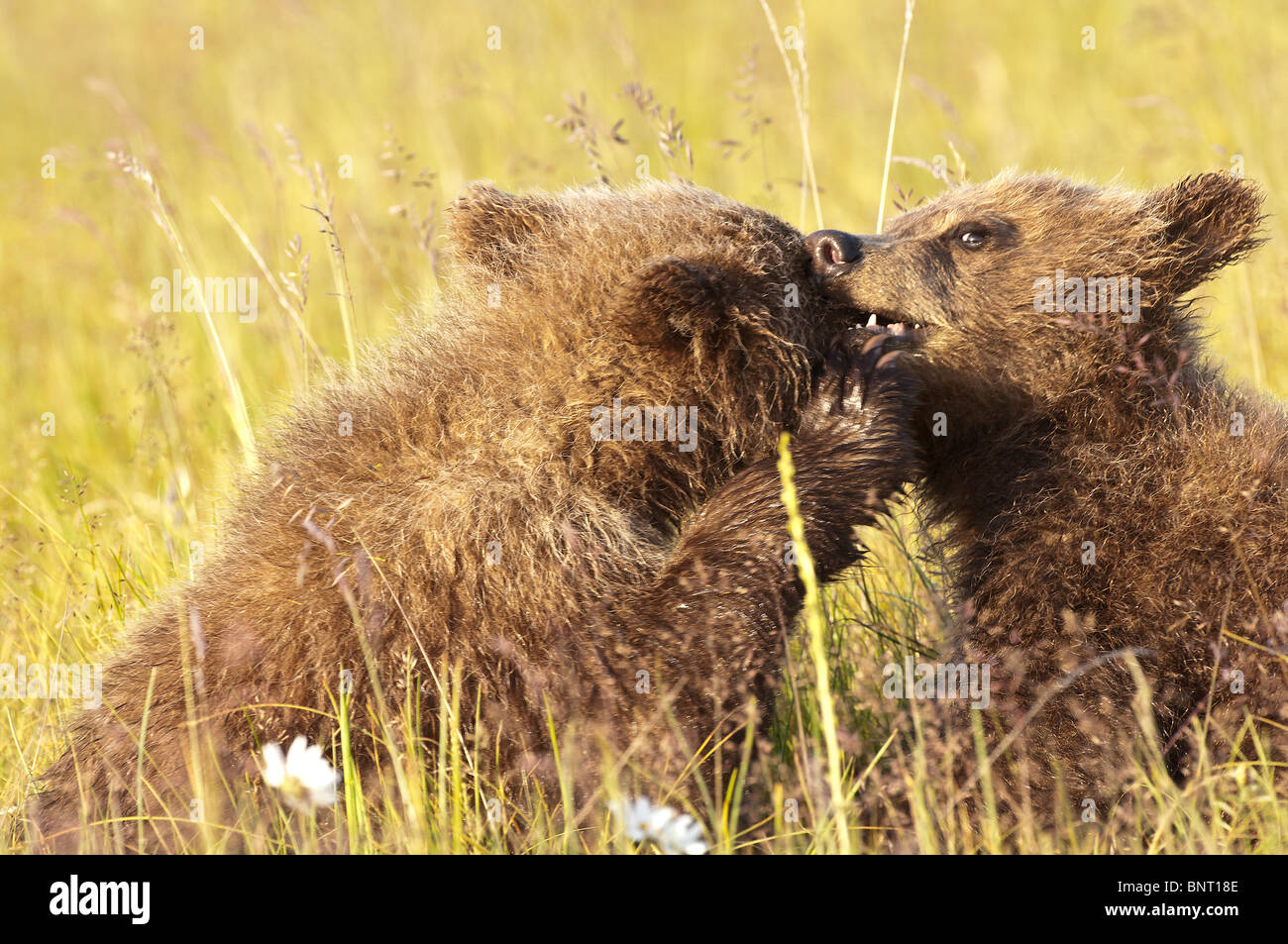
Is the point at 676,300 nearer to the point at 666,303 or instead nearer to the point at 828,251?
the point at 666,303

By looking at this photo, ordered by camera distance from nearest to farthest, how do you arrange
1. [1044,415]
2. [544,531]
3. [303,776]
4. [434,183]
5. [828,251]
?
[303,776] < [544,531] < [828,251] < [1044,415] < [434,183]

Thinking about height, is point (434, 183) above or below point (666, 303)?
above

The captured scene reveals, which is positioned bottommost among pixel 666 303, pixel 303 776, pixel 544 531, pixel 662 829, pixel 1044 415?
pixel 662 829

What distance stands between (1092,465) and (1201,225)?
1.06 metres

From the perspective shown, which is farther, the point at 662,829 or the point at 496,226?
the point at 496,226

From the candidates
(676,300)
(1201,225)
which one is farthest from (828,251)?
(1201,225)

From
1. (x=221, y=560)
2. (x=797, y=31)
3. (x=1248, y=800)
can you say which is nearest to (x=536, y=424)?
(x=221, y=560)

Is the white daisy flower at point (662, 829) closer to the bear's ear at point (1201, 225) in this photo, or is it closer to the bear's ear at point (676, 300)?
the bear's ear at point (676, 300)

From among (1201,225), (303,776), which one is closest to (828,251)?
(1201,225)

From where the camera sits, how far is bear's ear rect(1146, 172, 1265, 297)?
14.4 feet

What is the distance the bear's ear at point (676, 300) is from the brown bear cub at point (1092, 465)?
563 mm

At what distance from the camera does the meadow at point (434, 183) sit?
12.4ft

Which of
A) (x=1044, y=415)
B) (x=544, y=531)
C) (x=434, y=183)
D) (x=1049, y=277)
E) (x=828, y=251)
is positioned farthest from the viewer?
(x=434, y=183)

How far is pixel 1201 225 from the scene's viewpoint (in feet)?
14.7
